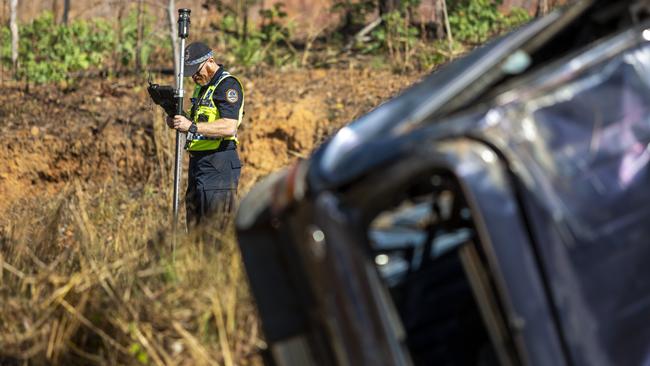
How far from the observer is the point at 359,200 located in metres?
3.80

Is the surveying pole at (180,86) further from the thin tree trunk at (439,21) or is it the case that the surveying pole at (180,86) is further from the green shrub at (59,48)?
the thin tree trunk at (439,21)

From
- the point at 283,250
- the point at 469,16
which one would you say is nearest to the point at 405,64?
the point at 469,16

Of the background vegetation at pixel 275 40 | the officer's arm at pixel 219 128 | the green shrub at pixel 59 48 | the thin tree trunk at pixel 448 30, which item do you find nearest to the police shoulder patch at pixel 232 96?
the officer's arm at pixel 219 128

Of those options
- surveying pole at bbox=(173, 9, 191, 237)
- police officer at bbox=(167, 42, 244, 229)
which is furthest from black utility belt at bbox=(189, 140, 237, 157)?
surveying pole at bbox=(173, 9, 191, 237)

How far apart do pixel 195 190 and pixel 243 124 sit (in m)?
3.48

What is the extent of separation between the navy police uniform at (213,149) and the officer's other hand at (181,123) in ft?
0.62

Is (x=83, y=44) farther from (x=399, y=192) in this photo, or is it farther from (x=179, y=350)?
(x=399, y=192)

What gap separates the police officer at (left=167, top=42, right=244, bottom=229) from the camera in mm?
7668

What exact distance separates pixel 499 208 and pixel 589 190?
0.27 meters

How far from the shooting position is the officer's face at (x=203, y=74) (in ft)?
25.5

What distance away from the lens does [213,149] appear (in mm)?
7770

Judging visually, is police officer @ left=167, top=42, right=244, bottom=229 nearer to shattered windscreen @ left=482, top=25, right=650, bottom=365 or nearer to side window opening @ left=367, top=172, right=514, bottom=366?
side window opening @ left=367, top=172, right=514, bottom=366

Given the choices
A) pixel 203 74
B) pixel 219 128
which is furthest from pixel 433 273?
pixel 203 74

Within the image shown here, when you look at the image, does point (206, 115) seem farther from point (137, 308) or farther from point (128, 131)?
point (128, 131)
